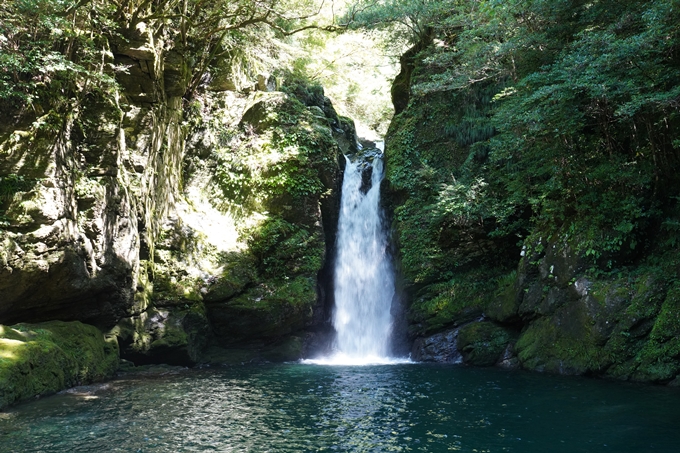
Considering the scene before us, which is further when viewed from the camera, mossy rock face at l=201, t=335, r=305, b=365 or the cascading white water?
the cascading white water

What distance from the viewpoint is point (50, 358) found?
8492 mm

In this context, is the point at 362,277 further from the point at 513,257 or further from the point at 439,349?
the point at 513,257

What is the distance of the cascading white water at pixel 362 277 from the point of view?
48.1ft

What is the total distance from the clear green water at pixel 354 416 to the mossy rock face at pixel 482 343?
5.74ft

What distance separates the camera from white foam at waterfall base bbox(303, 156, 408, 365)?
48.0ft

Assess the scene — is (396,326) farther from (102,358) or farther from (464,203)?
(102,358)

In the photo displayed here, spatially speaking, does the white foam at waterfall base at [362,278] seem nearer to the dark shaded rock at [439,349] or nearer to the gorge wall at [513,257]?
the gorge wall at [513,257]

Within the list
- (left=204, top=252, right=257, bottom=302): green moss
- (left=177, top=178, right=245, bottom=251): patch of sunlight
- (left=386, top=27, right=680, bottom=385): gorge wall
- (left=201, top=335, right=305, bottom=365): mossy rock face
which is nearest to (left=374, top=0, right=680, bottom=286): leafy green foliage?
(left=386, top=27, right=680, bottom=385): gorge wall

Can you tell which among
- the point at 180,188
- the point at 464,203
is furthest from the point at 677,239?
the point at 180,188

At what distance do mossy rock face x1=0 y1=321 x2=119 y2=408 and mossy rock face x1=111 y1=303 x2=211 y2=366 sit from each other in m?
0.57

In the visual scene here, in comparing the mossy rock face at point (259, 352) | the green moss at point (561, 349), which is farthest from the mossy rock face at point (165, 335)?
the green moss at point (561, 349)

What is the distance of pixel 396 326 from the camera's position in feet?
46.6

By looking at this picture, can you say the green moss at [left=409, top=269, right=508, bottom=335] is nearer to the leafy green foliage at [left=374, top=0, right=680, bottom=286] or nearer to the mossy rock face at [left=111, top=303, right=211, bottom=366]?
the leafy green foliage at [left=374, top=0, right=680, bottom=286]

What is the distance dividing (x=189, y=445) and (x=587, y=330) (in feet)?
24.9
